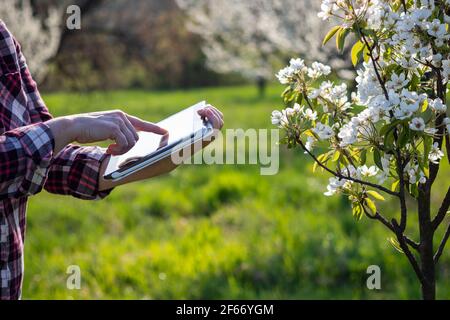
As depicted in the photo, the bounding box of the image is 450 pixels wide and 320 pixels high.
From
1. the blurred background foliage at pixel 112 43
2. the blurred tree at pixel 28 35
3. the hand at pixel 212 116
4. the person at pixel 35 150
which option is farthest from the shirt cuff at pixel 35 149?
the blurred background foliage at pixel 112 43

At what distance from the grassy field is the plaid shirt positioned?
200 cm

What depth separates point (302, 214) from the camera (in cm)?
520

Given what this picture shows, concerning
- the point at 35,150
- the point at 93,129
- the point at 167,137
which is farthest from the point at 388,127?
the point at 35,150

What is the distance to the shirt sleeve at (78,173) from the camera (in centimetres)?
188

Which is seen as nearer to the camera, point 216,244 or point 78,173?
point 78,173

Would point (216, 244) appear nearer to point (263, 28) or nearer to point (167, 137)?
point (167, 137)

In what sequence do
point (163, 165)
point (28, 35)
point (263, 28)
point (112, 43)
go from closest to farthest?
point (163, 165) → point (263, 28) → point (28, 35) → point (112, 43)

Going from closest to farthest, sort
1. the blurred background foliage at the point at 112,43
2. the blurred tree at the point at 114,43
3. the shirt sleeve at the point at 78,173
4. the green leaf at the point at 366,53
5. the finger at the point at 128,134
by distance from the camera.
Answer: the finger at the point at 128,134, the green leaf at the point at 366,53, the shirt sleeve at the point at 78,173, the blurred background foliage at the point at 112,43, the blurred tree at the point at 114,43

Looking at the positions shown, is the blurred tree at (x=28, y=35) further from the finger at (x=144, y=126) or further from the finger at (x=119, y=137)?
the finger at (x=119, y=137)

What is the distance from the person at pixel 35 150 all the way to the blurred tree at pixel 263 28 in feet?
15.1

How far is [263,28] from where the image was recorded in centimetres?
891

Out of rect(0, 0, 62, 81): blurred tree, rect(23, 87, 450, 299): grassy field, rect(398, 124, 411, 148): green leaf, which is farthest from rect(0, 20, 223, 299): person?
rect(0, 0, 62, 81): blurred tree

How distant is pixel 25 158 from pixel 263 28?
25.5ft
